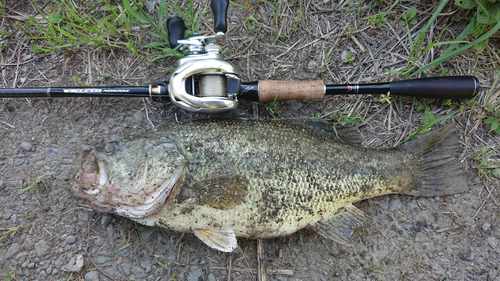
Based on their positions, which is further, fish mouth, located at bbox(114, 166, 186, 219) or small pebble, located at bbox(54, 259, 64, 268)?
small pebble, located at bbox(54, 259, 64, 268)

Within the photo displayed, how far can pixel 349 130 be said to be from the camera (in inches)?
115

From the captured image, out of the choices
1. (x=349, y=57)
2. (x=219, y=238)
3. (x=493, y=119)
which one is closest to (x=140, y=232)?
(x=219, y=238)

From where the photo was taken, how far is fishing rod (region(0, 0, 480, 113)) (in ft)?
8.11

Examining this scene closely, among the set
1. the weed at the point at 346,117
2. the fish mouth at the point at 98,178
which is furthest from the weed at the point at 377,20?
the fish mouth at the point at 98,178

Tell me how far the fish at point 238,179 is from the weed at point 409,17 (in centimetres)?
136

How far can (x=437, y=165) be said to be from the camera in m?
2.86

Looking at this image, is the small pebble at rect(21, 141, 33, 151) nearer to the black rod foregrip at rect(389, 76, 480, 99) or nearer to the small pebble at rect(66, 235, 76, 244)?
the small pebble at rect(66, 235, 76, 244)

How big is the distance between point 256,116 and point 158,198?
1207mm

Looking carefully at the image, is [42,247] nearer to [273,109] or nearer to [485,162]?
[273,109]

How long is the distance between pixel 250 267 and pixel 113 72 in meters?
2.31

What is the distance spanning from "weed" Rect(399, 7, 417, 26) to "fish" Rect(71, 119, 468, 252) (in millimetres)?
1362

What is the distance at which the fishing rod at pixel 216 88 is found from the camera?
2471 mm

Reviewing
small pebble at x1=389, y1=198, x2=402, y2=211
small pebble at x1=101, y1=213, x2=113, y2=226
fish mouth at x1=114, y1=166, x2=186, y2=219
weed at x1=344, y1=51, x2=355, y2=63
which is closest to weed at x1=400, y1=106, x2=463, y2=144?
small pebble at x1=389, y1=198, x2=402, y2=211

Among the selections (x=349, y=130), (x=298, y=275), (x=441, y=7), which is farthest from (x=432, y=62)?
(x=298, y=275)
